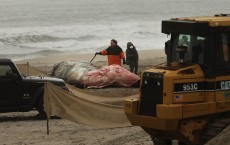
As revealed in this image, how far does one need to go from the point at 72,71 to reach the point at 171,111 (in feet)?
43.3

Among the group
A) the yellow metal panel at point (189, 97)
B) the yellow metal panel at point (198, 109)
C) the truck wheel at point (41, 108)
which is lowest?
the truck wheel at point (41, 108)

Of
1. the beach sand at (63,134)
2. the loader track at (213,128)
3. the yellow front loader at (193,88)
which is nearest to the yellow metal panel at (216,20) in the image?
the yellow front loader at (193,88)

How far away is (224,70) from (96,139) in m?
4.49

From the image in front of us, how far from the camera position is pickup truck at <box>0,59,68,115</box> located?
675 inches

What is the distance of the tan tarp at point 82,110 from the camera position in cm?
1512

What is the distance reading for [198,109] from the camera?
10.6m

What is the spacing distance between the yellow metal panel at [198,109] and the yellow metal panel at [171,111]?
0.40 ft

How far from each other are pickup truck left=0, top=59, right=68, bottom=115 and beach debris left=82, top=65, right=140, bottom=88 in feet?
16.6

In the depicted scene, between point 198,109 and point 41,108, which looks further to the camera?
point 41,108

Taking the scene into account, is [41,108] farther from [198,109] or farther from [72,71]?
[198,109]

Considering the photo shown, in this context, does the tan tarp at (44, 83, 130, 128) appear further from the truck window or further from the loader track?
the truck window

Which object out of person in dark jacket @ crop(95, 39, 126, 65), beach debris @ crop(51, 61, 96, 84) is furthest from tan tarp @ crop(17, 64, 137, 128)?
person in dark jacket @ crop(95, 39, 126, 65)

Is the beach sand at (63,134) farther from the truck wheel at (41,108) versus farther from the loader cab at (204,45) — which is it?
the loader cab at (204,45)

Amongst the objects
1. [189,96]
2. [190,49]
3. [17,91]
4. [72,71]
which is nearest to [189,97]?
[189,96]
